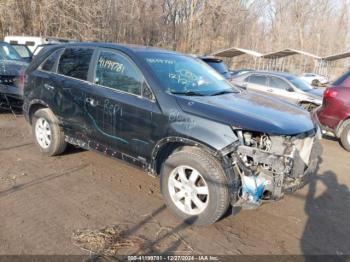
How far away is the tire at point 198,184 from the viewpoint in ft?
11.8

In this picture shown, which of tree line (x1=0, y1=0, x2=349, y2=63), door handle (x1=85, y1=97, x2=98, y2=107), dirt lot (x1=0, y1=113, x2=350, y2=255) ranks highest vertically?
tree line (x1=0, y1=0, x2=349, y2=63)

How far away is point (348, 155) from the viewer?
745 cm

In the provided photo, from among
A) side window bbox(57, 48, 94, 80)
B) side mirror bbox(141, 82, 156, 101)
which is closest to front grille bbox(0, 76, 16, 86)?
side window bbox(57, 48, 94, 80)

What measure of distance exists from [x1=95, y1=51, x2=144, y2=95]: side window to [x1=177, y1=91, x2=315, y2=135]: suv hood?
2.15ft

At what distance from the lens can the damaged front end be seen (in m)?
3.57

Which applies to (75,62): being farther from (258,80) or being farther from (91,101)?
(258,80)

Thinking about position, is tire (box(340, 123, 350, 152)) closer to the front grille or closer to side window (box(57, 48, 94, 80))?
side window (box(57, 48, 94, 80))

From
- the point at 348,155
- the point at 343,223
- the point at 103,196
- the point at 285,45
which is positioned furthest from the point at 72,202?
the point at 285,45

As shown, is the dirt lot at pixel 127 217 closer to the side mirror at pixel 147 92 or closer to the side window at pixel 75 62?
the side mirror at pixel 147 92

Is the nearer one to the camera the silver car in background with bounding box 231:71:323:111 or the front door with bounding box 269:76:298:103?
the silver car in background with bounding box 231:71:323:111

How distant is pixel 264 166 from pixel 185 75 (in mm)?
1693

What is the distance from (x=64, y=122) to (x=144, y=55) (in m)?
1.63

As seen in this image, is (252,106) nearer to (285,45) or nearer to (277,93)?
(277,93)

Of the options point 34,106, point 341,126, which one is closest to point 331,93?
point 341,126
